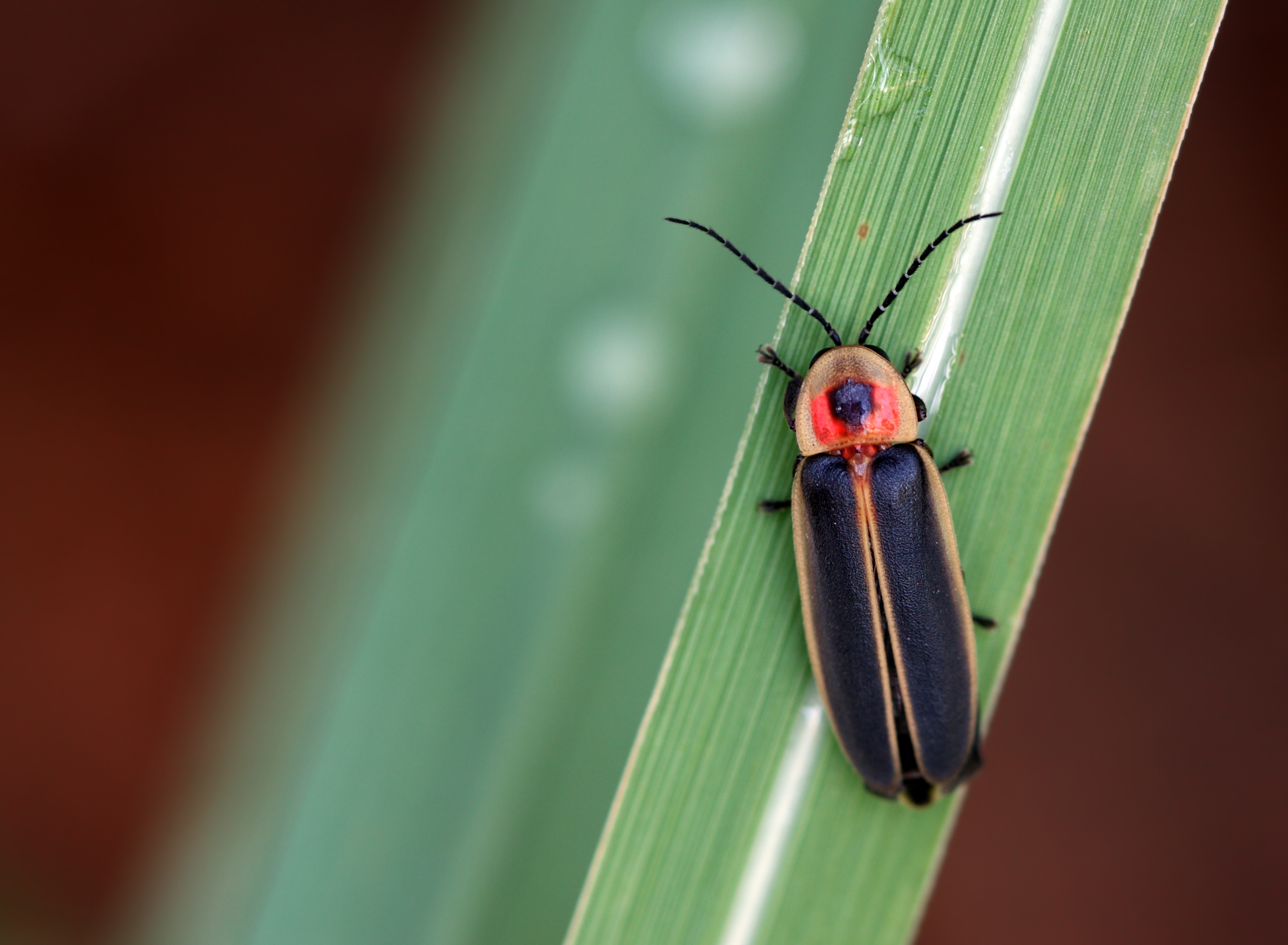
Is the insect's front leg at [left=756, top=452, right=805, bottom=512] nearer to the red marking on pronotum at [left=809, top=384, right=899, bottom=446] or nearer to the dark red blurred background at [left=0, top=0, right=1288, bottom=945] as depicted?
the red marking on pronotum at [left=809, top=384, right=899, bottom=446]

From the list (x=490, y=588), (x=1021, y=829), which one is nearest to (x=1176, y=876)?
(x=1021, y=829)

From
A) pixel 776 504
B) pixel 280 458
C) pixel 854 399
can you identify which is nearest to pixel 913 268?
pixel 854 399

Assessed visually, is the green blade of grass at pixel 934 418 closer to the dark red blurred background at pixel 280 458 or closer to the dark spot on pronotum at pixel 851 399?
the dark spot on pronotum at pixel 851 399

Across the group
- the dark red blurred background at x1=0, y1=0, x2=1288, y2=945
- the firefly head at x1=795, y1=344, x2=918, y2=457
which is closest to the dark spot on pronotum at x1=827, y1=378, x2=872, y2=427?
the firefly head at x1=795, y1=344, x2=918, y2=457

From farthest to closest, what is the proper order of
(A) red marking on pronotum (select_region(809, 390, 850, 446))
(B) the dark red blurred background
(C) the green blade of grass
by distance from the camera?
(B) the dark red blurred background
(A) red marking on pronotum (select_region(809, 390, 850, 446))
(C) the green blade of grass

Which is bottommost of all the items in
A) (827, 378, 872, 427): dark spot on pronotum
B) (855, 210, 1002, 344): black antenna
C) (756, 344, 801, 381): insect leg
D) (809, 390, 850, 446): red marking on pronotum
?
(809, 390, 850, 446): red marking on pronotum

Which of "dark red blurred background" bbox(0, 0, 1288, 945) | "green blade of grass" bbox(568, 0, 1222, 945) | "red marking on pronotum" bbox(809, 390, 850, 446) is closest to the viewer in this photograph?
"green blade of grass" bbox(568, 0, 1222, 945)

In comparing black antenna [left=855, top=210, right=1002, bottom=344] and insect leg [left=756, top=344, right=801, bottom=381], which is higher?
black antenna [left=855, top=210, right=1002, bottom=344]
